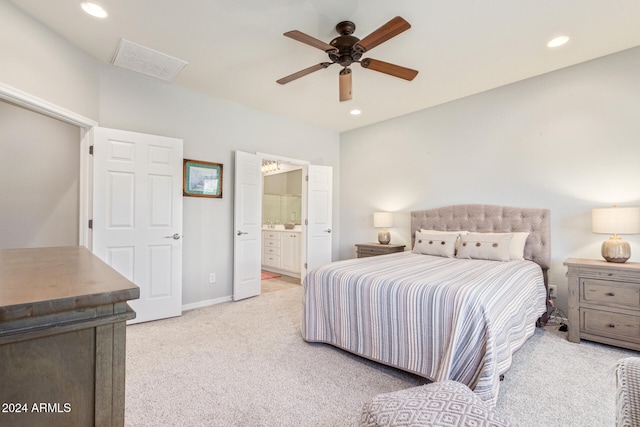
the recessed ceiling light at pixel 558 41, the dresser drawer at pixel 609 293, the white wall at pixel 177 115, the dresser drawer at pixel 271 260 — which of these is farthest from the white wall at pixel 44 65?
the dresser drawer at pixel 609 293

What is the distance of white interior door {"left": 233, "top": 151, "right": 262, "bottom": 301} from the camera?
4.04 m

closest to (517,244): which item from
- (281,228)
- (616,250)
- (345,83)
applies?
(616,250)

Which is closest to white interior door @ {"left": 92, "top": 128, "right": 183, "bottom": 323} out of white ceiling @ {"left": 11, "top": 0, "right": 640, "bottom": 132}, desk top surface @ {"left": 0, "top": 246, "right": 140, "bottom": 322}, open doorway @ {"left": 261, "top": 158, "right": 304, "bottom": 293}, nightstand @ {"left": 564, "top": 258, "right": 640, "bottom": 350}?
white ceiling @ {"left": 11, "top": 0, "right": 640, "bottom": 132}

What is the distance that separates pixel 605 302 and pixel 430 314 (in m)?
1.88

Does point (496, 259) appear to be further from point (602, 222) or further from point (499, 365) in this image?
point (499, 365)

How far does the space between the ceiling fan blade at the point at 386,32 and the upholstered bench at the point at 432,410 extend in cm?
209

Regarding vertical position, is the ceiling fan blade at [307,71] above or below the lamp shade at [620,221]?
above

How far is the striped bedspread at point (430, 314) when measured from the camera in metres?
1.80

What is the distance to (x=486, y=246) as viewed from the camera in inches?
130

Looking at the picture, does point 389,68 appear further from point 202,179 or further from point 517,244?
point 202,179

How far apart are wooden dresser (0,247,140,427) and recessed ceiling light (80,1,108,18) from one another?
2503 mm

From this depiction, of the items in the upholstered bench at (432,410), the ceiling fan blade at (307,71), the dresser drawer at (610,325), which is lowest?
the dresser drawer at (610,325)

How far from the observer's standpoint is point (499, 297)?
207cm

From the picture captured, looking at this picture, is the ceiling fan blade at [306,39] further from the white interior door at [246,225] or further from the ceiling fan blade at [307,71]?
the white interior door at [246,225]
